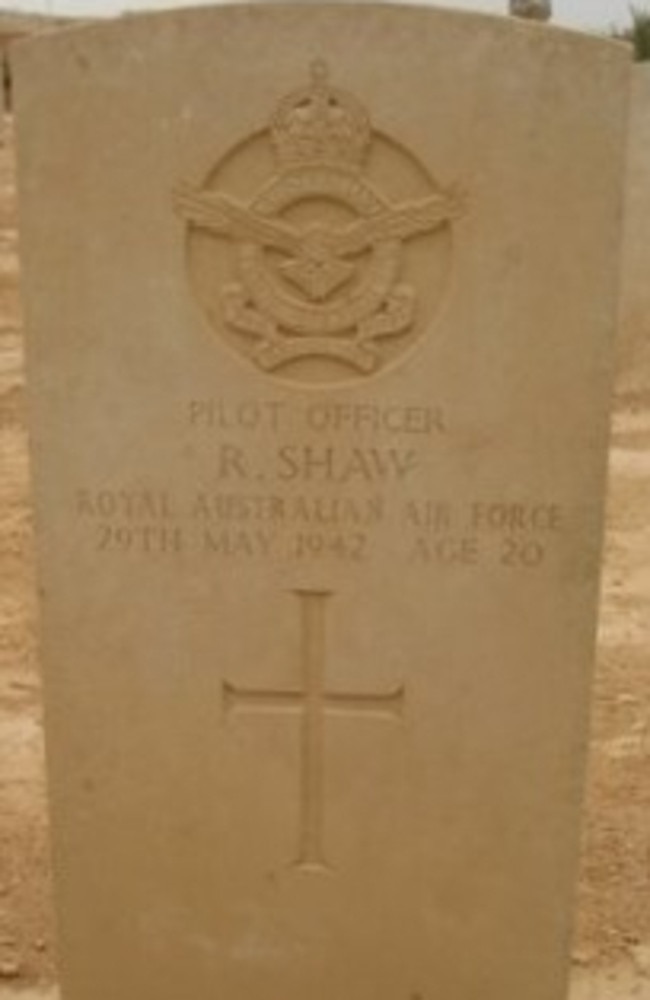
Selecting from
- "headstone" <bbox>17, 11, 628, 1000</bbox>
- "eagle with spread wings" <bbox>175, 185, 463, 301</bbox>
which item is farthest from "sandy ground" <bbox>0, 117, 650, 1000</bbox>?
"eagle with spread wings" <bbox>175, 185, 463, 301</bbox>

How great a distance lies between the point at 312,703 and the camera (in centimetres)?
285

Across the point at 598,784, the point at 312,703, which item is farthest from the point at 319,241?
the point at 598,784

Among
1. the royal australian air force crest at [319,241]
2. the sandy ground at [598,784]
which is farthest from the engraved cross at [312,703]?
the sandy ground at [598,784]

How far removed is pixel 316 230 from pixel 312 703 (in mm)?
871

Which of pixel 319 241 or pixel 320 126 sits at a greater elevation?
pixel 320 126

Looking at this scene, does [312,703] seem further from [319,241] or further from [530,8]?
[530,8]

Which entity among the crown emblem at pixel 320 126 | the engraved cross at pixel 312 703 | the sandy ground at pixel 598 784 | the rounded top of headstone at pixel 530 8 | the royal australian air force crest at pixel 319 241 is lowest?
the sandy ground at pixel 598 784

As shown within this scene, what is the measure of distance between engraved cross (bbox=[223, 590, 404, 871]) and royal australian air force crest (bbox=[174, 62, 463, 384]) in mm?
454

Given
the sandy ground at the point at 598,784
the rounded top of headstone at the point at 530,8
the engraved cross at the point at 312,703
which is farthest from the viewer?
the rounded top of headstone at the point at 530,8

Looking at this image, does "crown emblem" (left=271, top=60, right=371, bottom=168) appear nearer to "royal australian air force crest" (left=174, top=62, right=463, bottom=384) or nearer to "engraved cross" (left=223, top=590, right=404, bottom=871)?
"royal australian air force crest" (left=174, top=62, right=463, bottom=384)

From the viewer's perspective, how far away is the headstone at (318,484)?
2.47 m

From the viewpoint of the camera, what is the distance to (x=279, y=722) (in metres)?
2.86

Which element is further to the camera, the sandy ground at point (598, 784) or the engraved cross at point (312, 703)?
the sandy ground at point (598, 784)

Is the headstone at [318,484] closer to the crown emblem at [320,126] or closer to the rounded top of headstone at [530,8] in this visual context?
the crown emblem at [320,126]
